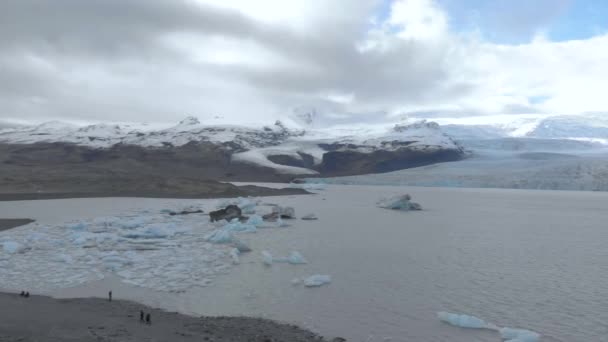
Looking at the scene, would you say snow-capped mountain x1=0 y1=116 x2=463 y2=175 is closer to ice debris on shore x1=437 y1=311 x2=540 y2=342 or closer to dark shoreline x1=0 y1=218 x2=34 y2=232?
dark shoreline x1=0 y1=218 x2=34 y2=232

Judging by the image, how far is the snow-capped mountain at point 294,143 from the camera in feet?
452

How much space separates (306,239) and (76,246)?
32.9 feet

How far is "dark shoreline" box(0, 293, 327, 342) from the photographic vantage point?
28.1 ft

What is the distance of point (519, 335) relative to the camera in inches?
399

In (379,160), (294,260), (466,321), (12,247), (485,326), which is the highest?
(379,160)

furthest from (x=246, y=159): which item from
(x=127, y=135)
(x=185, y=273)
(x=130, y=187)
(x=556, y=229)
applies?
(x=185, y=273)

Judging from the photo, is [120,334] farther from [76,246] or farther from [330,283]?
[76,246]

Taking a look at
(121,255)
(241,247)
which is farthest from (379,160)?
(121,255)

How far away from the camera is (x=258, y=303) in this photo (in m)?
12.3

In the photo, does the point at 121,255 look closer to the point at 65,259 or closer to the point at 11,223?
the point at 65,259

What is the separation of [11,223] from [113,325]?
71.1 feet

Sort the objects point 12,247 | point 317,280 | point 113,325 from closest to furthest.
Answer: point 113,325 < point 317,280 < point 12,247

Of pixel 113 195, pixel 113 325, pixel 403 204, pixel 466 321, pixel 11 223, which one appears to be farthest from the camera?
pixel 113 195

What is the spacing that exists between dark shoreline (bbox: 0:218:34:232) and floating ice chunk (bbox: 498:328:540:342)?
2402cm
